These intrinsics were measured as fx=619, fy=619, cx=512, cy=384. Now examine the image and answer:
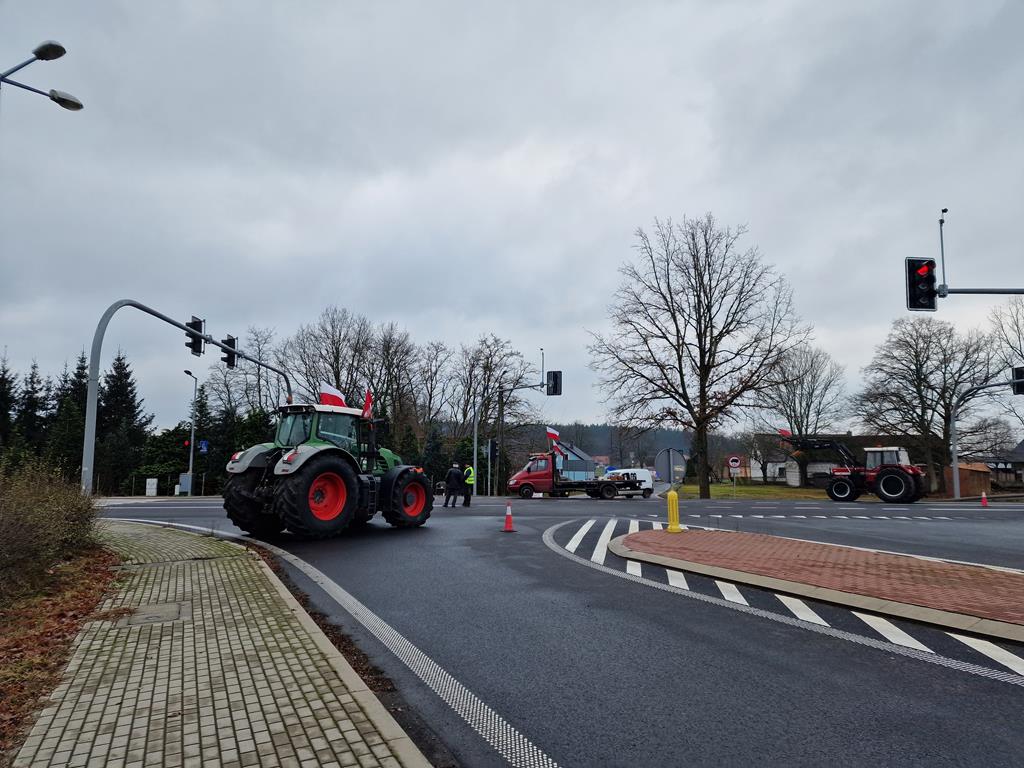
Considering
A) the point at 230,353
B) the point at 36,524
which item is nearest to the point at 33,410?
the point at 230,353

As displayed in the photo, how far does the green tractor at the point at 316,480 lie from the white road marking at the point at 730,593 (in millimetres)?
7071

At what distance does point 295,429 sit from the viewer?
1259 cm

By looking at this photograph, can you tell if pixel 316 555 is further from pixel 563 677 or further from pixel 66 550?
pixel 563 677

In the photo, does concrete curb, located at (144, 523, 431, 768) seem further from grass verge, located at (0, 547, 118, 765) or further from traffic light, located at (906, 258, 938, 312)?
traffic light, located at (906, 258, 938, 312)

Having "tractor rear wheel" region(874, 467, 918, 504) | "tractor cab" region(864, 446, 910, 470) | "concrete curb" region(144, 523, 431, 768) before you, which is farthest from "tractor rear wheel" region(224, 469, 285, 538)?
"tractor cab" region(864, 446, 910, 470)

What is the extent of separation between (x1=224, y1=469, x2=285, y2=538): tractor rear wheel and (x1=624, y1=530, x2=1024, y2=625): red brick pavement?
6.90 m

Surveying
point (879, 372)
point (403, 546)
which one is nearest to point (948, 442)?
point (879, 372)

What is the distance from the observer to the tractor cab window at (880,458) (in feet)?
92.9

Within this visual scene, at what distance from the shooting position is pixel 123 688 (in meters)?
4.04

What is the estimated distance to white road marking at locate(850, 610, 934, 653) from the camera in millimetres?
5121

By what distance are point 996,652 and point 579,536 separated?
819cm

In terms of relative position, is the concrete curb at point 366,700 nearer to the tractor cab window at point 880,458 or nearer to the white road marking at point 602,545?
the white road marking at point 602,545

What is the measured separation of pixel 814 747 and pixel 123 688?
13.9 ft

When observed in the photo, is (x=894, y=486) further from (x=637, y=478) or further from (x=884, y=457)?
(x=637, y=478)
